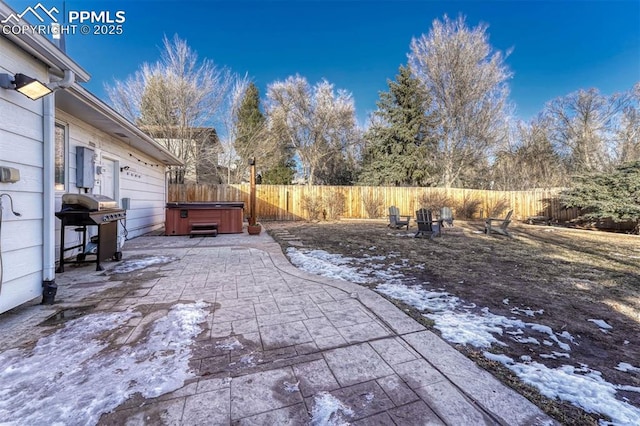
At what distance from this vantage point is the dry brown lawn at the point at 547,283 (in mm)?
1856

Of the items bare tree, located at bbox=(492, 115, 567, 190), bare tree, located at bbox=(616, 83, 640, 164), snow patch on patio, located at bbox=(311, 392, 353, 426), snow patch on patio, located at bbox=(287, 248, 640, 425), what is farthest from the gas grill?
bare tree, located at bbox=(616, 83, 640, 164)

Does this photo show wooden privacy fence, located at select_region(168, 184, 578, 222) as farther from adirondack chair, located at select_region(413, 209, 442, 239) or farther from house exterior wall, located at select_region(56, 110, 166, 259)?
adirondack chair, located at select_region(413, 209, 442, 239)

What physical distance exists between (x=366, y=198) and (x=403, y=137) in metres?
5.34

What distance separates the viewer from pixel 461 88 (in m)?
16.0

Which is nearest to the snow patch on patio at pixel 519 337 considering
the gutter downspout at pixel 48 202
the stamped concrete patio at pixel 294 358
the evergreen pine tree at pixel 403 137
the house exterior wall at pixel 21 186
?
the stamped concrete patio at pixel 294 358

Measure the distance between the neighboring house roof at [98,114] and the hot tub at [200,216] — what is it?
67.5 inches

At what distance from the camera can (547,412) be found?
1352 millimetres

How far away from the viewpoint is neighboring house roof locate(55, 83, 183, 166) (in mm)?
3606

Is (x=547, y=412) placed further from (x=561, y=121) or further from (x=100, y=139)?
(x=561, y=121)

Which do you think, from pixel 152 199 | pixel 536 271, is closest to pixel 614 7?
pixel 536 271

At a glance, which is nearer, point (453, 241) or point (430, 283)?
point (430, 283)

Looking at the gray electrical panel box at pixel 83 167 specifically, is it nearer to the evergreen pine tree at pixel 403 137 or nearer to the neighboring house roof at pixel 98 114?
the neighboring house roof at pixel 98 114

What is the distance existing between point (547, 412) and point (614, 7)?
12.2m

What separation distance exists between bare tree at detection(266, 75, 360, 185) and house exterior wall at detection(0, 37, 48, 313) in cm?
1630
